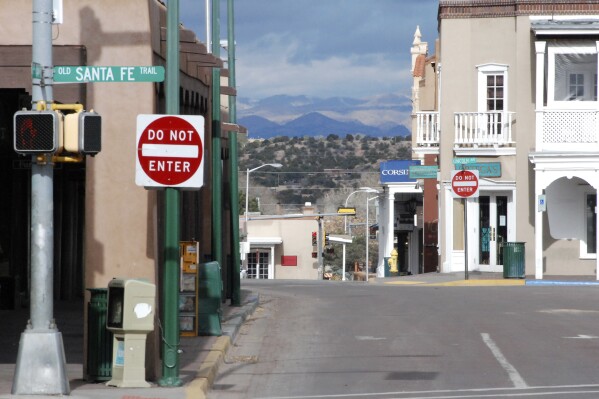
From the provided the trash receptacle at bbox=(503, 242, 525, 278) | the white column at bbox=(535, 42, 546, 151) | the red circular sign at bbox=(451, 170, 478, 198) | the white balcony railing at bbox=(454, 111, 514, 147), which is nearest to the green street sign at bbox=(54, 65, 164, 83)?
the red circular sign at bbox=(451, 170, 478, 198)

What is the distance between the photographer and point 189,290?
661 inches

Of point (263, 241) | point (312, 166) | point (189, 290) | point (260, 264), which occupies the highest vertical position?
point (312, 166)

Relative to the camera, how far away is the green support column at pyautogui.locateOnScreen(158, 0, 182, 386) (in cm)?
1193

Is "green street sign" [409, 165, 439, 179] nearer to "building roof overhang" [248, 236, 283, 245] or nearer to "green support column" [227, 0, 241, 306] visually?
"green support column" [227, 0, 241, 306]

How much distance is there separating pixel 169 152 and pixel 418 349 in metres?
6.04

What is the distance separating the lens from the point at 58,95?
12.7 metres

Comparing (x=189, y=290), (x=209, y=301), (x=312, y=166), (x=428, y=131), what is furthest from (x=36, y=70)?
(x=312, y=166)

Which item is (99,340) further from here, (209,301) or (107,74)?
(209,301)

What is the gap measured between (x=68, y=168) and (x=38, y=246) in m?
13.2

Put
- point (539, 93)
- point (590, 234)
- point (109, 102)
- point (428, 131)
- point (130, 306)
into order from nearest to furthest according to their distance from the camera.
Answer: point (130, 306)
point (109, 102)
point (539, 93)
point (590, 234)
point (428, 131)

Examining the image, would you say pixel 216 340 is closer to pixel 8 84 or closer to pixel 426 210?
pixel 8 84

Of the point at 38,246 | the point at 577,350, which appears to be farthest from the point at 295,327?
the point at 38,246

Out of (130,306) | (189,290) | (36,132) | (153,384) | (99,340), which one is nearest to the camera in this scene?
(36,132)

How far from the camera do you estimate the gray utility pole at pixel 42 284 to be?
1100cm
